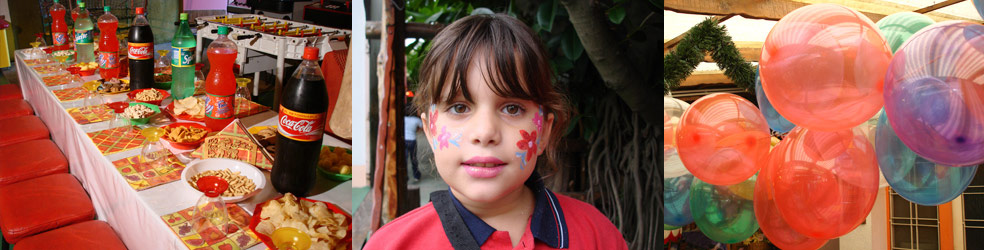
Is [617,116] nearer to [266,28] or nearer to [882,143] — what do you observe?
[882,143]

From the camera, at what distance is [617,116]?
1182 mm

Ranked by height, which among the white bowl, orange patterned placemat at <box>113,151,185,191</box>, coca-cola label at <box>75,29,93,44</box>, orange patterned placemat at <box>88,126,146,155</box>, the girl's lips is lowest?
orange patterned placemat at <box>113,151,185,191</box>

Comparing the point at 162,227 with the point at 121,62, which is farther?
the point at 121,62

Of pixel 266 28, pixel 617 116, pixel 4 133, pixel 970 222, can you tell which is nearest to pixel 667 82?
pixel 617 116

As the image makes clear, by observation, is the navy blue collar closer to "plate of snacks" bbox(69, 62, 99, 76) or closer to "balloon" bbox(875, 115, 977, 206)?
"balloon" bbox(875, 115, 977, 206)

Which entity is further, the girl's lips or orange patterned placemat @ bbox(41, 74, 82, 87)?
orange patterned placemat @ bbox(41, 74, 82, 87)

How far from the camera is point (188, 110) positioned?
Answer: 254cm

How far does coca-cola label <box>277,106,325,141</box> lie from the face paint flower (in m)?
0.63

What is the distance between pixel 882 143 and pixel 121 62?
12.3ft

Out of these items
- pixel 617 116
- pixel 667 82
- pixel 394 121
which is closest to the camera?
pixel 394 121

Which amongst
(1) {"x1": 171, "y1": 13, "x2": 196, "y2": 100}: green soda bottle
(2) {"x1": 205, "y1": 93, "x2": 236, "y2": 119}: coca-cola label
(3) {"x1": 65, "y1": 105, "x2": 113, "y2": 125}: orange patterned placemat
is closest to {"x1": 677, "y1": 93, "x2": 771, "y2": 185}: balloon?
(2) {"x1": 205, "y1": 93, "x2": 236, "y2": 119}: coca-cola label

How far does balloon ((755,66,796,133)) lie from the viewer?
4.46 feet

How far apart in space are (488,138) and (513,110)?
0.18ft

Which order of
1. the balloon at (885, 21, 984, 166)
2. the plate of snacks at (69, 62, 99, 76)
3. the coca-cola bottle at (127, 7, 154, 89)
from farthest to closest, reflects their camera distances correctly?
the plate of snacks at (69, 62, 99, 76) < the coca-cola bottle at (127, 7, 154, 89) < the balloon at (885, 21, 984, 166)
